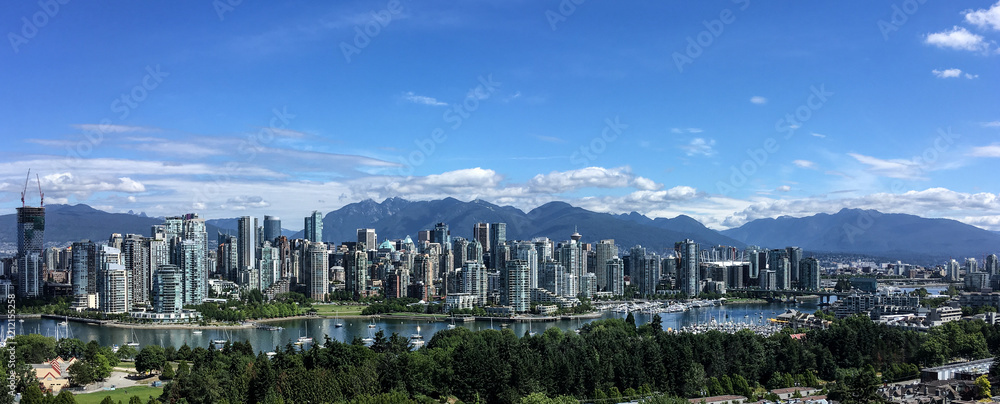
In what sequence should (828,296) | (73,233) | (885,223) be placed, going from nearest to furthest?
(828,296) < (73,233) < (885,223)

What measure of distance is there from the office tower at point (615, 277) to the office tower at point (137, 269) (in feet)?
58.0

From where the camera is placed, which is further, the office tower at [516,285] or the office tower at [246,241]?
the office tower at [246,241]

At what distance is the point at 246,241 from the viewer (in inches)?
1655

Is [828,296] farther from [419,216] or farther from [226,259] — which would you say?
[419,216]

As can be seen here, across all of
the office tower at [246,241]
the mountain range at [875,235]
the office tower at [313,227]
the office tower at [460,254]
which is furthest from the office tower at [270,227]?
the mountain range at [875,235]

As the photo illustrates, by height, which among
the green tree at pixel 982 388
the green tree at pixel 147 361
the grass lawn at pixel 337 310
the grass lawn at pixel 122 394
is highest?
the green tree at pixel 982 388

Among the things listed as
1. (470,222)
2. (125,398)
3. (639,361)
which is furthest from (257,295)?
(470,222)

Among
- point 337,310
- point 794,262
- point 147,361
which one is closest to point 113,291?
point 337,310

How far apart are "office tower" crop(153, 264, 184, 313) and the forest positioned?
8777 mm

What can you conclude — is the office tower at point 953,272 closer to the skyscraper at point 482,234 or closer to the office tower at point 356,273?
the skyscraper at point 482,234

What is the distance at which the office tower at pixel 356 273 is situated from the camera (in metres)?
31.4

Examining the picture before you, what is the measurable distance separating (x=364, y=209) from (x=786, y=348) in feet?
366

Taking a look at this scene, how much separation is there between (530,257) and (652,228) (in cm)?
7197

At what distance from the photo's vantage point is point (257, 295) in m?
27.2
